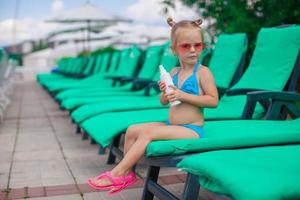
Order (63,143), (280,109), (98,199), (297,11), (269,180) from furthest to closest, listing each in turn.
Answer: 1. (297,11)
2. (63,143)
3. (280,109)
4. (98,199)
5. (269,180)

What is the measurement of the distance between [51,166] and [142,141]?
185 centimetres

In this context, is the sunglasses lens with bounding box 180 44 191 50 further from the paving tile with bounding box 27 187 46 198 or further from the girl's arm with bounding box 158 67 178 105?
the paving tile with bounding box 27 187 46 198

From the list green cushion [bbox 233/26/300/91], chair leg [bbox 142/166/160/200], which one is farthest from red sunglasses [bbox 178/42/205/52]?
green cushion [bbox 233/26/300/91]

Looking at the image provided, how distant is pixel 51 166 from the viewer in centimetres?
437

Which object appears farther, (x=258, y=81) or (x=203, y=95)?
(x=258, y=81)

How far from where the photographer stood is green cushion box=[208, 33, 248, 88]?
525cm

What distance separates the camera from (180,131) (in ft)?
9.36

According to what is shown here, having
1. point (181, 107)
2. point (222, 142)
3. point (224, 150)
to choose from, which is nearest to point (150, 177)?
point (181, 107)

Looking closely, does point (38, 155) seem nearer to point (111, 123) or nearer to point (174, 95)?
point (111, 123)

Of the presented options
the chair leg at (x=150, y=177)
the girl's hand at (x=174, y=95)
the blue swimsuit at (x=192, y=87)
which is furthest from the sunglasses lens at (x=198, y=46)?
the chair leg at (x=150, y=177)

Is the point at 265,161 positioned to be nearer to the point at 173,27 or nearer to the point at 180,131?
the point at 180,131

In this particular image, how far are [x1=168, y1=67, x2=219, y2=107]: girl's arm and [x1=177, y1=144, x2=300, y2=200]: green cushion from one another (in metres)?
0.57

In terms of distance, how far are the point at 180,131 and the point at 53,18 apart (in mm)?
14108

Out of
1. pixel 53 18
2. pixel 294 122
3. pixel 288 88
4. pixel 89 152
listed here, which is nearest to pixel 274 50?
pixel 288 88
